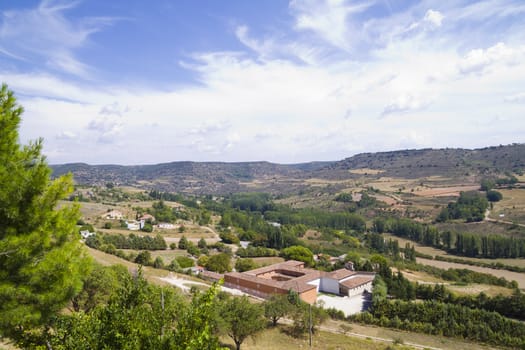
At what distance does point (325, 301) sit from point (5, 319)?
44.0m

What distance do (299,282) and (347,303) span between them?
22.8 feet

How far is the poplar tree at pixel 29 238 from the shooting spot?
24.5ft

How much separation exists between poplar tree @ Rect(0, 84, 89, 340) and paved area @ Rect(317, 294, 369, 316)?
3863 centimetres

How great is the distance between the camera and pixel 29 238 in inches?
305

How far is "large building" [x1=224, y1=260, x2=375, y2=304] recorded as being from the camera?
44.4 meters

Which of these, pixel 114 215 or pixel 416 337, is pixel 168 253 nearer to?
pixel 114 215

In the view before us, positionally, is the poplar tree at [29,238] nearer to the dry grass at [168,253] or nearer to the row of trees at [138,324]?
the row of trees at [138,324]

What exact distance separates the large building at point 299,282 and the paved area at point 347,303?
1.43 meters

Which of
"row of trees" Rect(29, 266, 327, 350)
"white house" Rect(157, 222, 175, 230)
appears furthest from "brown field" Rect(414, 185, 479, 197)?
"row of trees" Rect(29, 266, 327, 350)

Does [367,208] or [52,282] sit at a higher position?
[52,282]

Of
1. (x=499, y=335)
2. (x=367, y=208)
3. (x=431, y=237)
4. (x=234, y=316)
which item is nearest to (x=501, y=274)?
(x=431, y=237)

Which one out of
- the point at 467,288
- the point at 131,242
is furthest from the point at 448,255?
the point at 131,242

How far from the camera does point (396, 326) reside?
121ft

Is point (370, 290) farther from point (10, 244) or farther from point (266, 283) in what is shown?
point (10, 244)
